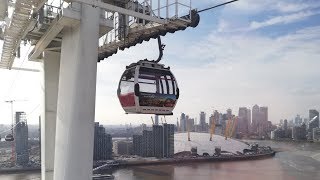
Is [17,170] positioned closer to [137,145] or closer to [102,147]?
[102,147]

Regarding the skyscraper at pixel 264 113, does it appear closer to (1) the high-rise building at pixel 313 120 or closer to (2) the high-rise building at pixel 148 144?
(1) the high-rise building at pixel 313 120

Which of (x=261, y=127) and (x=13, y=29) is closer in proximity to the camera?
(x=13, y=29)

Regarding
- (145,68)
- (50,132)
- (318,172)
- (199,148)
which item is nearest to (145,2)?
(145,68)

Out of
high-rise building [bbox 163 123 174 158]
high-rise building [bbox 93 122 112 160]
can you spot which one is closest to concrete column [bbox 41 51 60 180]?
high-rise building [bbox 93 122 112 160]

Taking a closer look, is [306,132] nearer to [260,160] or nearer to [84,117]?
[260,160]

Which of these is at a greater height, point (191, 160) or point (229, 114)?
point (229, 114)

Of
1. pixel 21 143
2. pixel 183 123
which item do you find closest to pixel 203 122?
pixel 183 123

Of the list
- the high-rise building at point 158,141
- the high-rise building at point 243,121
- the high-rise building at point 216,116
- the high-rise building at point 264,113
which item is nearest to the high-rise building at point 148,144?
the high-rise building at point 158,141
